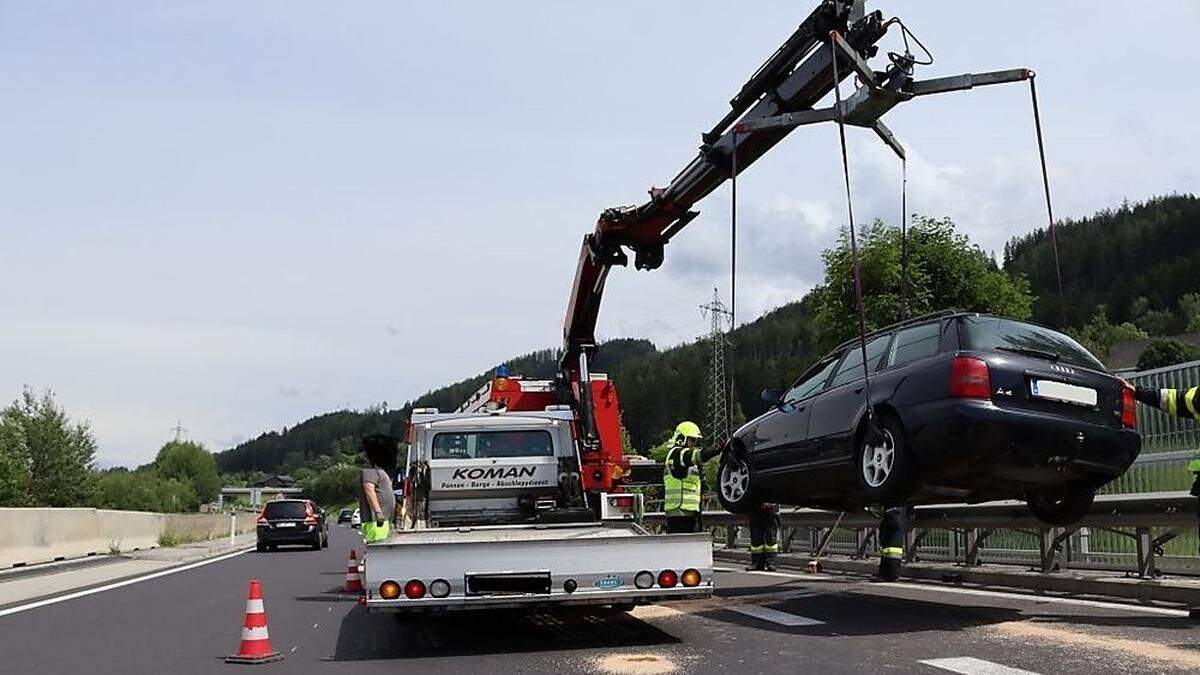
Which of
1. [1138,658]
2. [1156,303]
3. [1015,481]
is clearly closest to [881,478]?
[1015,481]

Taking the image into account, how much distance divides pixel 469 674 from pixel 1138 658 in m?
3.87

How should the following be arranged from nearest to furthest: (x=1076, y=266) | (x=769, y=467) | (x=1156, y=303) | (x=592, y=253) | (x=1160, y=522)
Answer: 1. (x=1160, y=522)
2. (x=769, y=467)
3. (x=592, y=253)
4. (x=1156, y=303)
5. (x=1076, y=266)

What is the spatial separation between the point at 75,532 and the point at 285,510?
6.87m

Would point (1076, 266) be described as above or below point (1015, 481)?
above

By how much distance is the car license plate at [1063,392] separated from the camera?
8047mm

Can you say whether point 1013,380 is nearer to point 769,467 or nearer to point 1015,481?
point 1015,481

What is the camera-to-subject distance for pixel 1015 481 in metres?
8.30

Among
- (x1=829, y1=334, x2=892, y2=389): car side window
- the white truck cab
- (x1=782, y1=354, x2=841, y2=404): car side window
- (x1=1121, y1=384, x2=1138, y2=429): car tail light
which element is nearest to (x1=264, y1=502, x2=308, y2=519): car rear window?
the white truck cab

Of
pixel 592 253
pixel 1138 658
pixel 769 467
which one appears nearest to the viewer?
pixel 1138 658

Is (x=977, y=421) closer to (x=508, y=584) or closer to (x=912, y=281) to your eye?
(x=508, y=584)

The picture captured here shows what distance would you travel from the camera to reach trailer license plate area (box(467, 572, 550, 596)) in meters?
7.69

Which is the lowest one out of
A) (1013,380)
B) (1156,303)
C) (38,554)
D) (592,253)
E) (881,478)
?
(38,554)

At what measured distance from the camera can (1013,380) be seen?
8008 mm

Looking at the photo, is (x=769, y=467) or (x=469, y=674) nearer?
(x=469, y=674)
